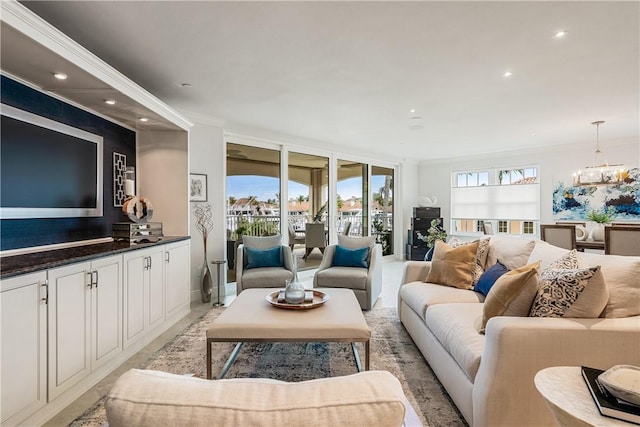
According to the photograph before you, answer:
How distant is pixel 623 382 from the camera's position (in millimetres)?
1111

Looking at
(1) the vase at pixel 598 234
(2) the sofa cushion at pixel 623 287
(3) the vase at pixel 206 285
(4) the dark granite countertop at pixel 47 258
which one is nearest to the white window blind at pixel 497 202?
(1) the vase at pixel 598 234

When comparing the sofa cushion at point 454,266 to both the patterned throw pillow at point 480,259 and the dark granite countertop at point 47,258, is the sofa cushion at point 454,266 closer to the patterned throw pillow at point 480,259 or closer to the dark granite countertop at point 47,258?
the patterned throw pillow at point 480,259

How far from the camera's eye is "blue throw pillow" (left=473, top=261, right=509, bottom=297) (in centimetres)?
278

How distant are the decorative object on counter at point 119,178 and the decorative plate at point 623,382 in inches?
163

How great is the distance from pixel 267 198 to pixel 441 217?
4797 mm

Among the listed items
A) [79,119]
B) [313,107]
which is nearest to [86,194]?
[79,119]

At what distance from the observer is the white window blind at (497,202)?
7238 millimetres

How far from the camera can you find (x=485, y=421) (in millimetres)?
1671

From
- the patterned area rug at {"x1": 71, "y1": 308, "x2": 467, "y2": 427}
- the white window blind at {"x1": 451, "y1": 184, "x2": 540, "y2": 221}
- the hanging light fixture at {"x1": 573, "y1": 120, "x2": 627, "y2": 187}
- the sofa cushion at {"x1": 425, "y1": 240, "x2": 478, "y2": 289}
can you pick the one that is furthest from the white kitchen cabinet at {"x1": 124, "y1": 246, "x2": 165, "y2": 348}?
the white window blind at {"x1": 451, "y1": 184, "x2": 540, "y2": 221}

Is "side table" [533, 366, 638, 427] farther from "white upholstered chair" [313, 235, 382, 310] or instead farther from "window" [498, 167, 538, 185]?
"window" [498, 167, 538, 185]

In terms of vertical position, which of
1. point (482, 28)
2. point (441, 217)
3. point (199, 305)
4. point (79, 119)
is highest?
point (482, 28)

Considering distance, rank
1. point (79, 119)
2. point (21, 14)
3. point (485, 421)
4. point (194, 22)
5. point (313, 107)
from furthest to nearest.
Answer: point (313, 107) → point (79, 119) → point (194, 22) → point (21, 14) → point (485, 421)

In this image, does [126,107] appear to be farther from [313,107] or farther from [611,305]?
[611,305]

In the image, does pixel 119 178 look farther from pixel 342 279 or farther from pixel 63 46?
pixel 342 279
